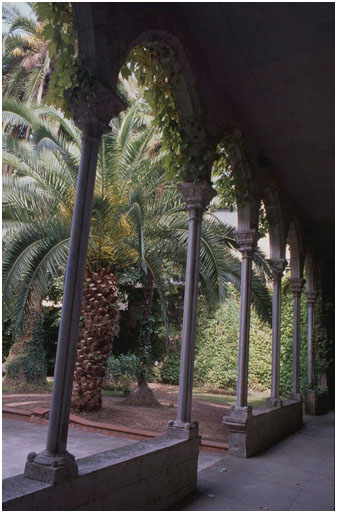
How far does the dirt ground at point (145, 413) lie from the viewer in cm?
852

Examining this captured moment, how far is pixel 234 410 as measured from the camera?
633cm

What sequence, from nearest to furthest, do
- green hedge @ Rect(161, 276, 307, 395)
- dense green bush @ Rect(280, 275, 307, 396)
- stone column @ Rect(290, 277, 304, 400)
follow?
stone column @ Rect(290, 277, 304, 400)
dense green bush @ Rect(280, 275, 307, 396)
green hedge @ Rect(161, 276, 307, 395)

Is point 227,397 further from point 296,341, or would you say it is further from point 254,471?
point 254,471

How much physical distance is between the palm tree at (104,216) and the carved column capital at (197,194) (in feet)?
9.48

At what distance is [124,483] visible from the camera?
3.25 meters

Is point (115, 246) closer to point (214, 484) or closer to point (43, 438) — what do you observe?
point (43, 438)

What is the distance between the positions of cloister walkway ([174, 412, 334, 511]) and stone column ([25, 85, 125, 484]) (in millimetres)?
1785

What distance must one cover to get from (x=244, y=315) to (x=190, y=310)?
2064mm

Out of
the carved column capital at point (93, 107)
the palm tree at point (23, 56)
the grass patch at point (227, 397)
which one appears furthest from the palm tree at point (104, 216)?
the palm tree at point (23, 56)

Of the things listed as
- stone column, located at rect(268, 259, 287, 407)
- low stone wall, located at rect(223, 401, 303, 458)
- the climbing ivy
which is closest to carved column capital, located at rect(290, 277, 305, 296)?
stone column, located at rect(268, 259, 287, 407)

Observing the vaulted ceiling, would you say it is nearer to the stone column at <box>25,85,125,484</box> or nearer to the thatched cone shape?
the stone column at <box>25,85,125,484</box>

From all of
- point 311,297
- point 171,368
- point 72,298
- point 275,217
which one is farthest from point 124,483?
point 171,368

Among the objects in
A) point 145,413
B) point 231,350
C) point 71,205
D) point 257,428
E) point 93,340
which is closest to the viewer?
point 257,428

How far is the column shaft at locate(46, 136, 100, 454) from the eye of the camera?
2.85 m
